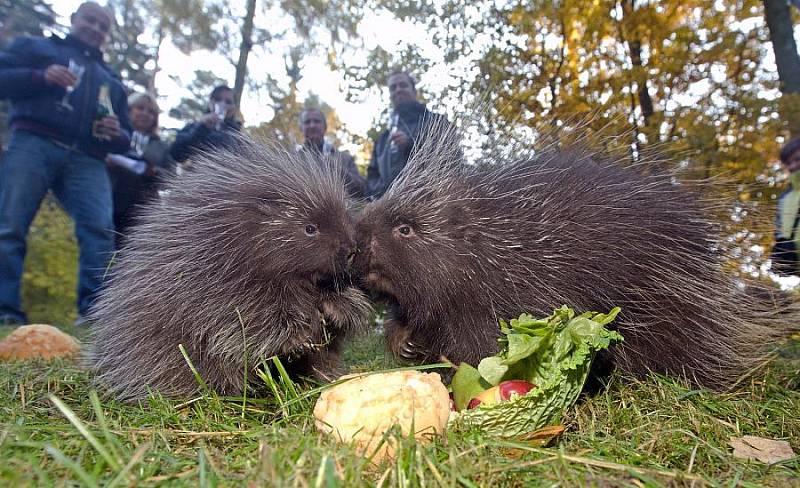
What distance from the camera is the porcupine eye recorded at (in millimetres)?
2500

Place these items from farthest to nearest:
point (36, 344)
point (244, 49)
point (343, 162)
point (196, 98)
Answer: point (196, 98)
point (244, 49)
point (343, 162)
point (36, 344)

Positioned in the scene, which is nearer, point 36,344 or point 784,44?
point 36,344

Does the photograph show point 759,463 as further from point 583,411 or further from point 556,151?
point 556,151

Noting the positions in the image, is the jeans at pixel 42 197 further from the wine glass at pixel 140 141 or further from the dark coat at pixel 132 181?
the wine glass at pixel 140 141

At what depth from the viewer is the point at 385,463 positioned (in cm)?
140

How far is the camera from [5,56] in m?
4.80

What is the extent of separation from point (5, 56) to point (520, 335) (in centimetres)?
545

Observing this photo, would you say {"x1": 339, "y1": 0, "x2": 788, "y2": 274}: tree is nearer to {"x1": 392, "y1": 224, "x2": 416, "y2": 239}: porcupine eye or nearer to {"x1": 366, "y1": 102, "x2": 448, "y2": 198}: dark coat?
{"x1": 366, "y1": 102, "x2": 448, "y2": 198}: dark coat

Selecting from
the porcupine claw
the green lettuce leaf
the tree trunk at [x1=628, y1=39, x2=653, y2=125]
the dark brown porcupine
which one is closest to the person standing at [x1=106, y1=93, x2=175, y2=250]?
the dark brown porcupine

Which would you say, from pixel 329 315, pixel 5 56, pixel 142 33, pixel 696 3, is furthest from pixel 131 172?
pixel 142 33

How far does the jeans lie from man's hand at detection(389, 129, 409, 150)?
8.77 ft

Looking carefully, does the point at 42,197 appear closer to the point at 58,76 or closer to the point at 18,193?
the point at 18,193

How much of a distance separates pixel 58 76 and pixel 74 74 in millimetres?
213

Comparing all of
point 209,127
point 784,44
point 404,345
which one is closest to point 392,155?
point 209,127
